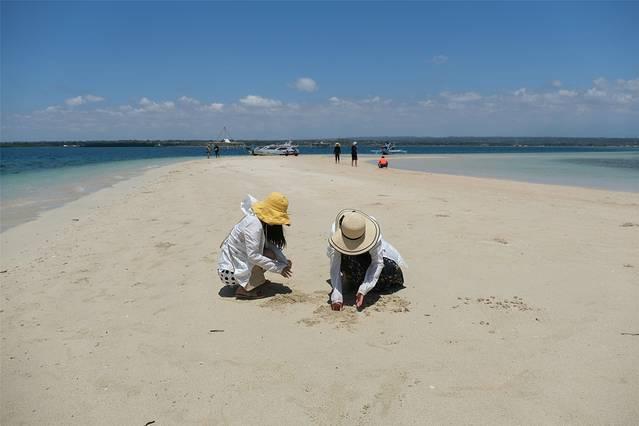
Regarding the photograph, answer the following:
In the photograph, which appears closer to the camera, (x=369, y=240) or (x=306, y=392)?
(x=306, y=392)

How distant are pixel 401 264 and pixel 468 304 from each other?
87 centimetres

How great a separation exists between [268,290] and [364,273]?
1.23 meters

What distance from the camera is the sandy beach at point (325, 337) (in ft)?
10.6

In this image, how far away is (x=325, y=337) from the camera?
13.8 feet

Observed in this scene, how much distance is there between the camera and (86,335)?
442 cm

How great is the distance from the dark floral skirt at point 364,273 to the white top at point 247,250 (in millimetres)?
700

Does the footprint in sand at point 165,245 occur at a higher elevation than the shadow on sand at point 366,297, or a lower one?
higher

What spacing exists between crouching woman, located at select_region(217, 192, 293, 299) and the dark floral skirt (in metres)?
0.65

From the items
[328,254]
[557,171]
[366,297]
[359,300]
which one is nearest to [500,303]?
[366,297]

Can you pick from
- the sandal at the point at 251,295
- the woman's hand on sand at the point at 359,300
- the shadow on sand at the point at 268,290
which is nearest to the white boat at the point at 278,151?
the shadow on sand at the point at 268,290

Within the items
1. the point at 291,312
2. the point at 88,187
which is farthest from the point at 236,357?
the point at 88,187

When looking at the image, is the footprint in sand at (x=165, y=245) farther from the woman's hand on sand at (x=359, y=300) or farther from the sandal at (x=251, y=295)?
the woman's hand on sand at (x=359, y=300)

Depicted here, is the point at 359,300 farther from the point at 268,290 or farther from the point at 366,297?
the point at 268,290

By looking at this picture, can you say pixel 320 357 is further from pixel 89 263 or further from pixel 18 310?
pixel 89 263
